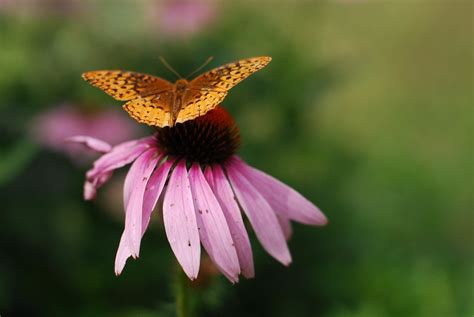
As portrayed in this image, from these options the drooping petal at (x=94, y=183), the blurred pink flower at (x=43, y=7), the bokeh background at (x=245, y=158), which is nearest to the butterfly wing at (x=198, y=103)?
the drooping petal at (x=94, y=183)

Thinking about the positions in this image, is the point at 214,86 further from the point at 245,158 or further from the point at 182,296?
the point at 245,158

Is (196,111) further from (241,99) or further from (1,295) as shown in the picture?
(241,99)

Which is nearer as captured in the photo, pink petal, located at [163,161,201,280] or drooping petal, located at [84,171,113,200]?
pink petal, located at [163,161,201,280]

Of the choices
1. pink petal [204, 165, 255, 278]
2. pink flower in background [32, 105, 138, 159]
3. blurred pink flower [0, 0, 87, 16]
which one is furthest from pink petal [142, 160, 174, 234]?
blurred pink flower [0, 0, 87, 16]

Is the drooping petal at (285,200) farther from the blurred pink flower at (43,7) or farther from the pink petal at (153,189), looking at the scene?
the blurred pink flower at (43,7)

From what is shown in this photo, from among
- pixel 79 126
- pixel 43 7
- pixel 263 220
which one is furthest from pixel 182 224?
pixel 43 7

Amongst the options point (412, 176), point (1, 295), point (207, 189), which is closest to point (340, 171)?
point (412, 176)

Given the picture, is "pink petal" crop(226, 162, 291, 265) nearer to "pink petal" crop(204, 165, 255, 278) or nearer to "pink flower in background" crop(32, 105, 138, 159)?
"pink petal" crop(204, 165, 255, 278)
